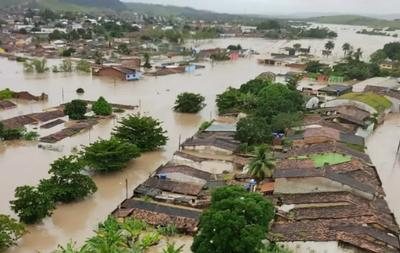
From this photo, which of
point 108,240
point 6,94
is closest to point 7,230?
point 108,240

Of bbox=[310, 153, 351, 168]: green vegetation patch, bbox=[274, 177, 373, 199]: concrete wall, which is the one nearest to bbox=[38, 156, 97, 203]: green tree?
bbox=[274, 177, 373, 199]: concrete wall

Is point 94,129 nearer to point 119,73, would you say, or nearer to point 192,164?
point 192,164

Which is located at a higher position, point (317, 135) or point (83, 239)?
point (317, 135)

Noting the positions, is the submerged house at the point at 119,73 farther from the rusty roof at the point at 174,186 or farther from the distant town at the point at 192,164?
the rusty roof at the point at 174,186

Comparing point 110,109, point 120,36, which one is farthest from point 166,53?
point 110,109

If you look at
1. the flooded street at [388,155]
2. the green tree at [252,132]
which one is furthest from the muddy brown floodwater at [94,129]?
the green tree at [252,132]

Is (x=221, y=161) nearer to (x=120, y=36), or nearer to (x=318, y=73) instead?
(x=318, y=73)

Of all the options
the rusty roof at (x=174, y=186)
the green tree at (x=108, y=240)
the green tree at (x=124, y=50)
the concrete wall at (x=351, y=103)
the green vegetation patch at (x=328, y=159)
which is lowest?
the green tree at (x=124, y=50)
